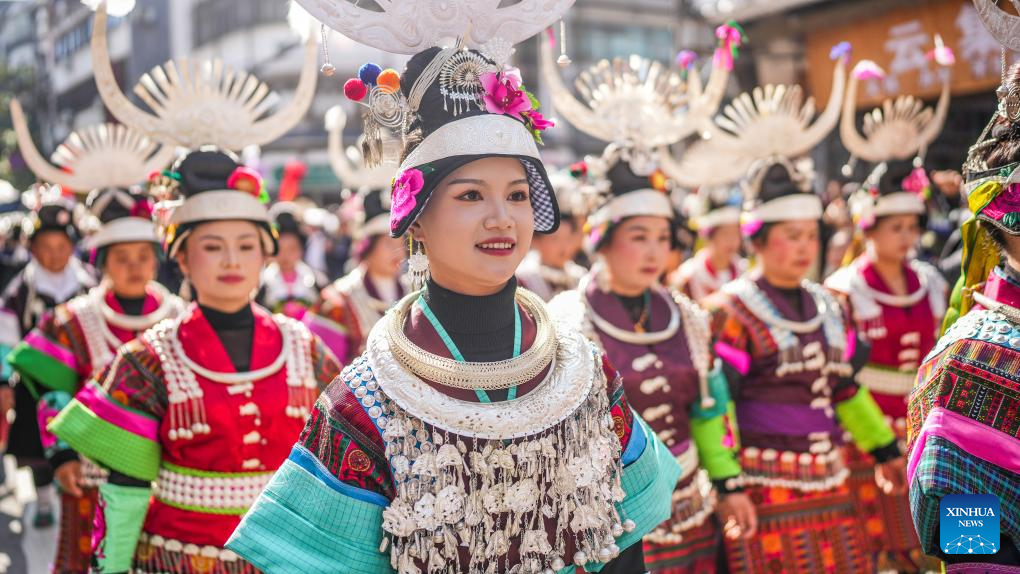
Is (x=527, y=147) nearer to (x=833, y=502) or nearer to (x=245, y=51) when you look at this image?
(x=833, y=502)

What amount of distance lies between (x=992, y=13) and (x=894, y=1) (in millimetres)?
8577

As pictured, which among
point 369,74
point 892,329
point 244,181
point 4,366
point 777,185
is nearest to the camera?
point 369,74

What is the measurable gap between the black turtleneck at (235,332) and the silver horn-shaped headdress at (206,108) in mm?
768

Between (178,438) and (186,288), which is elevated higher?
(186,288)

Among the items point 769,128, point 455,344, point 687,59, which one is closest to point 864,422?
point 769,128

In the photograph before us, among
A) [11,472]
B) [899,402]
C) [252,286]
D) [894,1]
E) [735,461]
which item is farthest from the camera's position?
[894,1]

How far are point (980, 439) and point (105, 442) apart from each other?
2.76m

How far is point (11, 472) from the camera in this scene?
8.29 metres

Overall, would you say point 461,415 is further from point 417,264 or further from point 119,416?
point 119,416

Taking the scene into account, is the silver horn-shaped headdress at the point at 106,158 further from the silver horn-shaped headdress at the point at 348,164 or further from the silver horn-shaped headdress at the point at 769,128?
the silver horn-shaped headdress at the point at 769,128

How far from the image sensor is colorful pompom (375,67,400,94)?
7.23 ft

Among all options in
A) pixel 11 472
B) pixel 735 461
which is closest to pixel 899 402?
pixel 735 461

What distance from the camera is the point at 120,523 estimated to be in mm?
3057

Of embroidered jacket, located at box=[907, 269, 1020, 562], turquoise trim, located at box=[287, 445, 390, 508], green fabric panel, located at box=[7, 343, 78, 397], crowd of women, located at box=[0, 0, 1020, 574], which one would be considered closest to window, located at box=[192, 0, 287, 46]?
crowd of women, located at box=[0, 0, 1020, 574]
